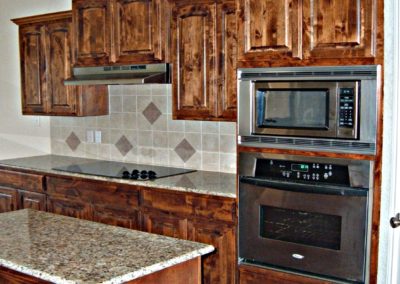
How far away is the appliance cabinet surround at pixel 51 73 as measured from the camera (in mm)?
5000

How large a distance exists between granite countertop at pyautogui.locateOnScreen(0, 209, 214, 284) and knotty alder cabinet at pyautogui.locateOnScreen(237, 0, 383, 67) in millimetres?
1311

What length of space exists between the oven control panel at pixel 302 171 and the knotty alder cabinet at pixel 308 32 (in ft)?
1.89

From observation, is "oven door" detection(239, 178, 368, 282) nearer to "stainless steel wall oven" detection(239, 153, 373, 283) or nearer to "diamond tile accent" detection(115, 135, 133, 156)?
"stainless steel wall oven" detection(239, 153, 373, 283)

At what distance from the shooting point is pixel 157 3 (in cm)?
418

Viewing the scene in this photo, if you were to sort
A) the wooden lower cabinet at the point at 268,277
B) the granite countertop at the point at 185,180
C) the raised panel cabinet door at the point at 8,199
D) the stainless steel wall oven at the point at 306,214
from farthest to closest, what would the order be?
the raised panel cabinet door at the point at 8,199 < the granite countertop at the point at 185,180 < the wooden lower cabinet at the point at 268,277 < the stainless steel wall oven at the point at 306,214

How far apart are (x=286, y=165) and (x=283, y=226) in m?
0.37

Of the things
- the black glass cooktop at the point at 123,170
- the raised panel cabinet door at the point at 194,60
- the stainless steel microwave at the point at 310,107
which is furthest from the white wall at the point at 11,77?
the stainless steel microwave at the point at 310,107

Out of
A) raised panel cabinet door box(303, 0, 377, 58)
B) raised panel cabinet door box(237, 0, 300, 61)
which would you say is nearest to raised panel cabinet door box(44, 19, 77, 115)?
raised panel cabinet door box(237, 0, 300, 61)

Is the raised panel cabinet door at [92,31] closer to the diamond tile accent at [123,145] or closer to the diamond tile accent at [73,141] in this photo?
the diamond tile accent at [123,145]

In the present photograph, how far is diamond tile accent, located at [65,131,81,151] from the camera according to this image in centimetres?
551

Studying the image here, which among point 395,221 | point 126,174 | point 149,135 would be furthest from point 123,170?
point 395,221

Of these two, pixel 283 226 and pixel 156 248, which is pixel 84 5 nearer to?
pixel 283 226

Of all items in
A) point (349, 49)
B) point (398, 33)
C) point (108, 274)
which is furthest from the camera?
point (349, 49)

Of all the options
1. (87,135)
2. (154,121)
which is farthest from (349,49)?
(87,135)
